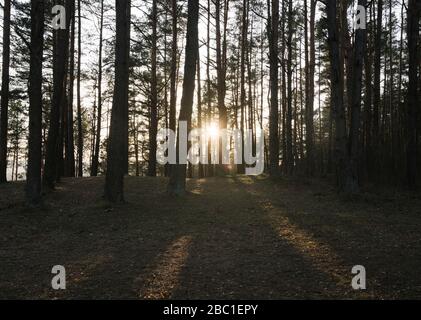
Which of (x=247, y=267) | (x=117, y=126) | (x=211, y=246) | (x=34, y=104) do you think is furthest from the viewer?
(x=117, y=126)

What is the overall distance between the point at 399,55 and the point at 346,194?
24.2 metres

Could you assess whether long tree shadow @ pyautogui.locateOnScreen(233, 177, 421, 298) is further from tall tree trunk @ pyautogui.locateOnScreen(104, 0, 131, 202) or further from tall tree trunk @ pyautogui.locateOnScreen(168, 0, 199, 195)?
tall tree trunk @ pyautogui.locateOnScreen(104, 0, 131, 202)

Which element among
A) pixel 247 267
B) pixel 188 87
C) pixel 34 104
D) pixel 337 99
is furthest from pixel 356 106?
pixel 34 104

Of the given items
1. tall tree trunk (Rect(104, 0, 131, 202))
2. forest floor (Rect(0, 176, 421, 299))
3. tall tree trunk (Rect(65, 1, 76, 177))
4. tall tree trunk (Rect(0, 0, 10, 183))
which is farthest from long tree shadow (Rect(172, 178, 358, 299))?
tall tree trunk (Rect(65, 1, 76, 177))

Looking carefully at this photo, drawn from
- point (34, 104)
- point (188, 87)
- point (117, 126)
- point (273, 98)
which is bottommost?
point (117, 126)

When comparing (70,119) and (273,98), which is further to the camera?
(70,119)

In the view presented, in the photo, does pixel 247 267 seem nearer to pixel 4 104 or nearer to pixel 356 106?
pixel 356 106

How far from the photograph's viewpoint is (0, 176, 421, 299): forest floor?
5316 millimetres

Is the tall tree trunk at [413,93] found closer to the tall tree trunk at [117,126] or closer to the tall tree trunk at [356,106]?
the tall tree trunk at [356,106]

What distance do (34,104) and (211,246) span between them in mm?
6525

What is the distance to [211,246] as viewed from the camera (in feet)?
24.7

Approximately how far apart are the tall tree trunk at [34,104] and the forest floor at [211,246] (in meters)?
0.76

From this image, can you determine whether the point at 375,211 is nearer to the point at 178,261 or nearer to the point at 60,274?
the point at 178,261

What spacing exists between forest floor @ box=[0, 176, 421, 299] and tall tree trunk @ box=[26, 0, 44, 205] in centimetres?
76
